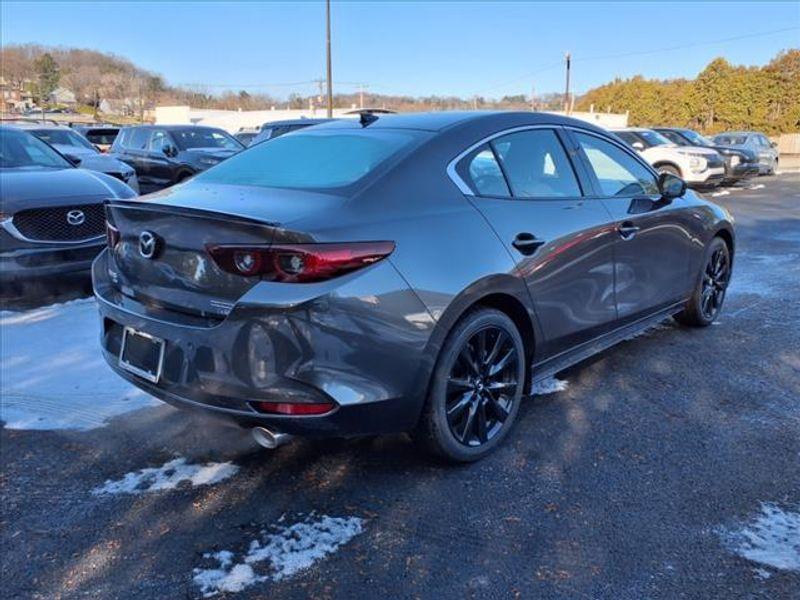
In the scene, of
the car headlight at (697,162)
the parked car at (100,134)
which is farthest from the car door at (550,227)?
the parked car at (100,134)

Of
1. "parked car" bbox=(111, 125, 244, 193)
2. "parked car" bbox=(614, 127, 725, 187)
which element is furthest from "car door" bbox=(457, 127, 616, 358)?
"parked car" bbox=(614, 127, 725, 187)

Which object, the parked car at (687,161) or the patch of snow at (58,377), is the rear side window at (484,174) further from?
the parked car at (687,161)

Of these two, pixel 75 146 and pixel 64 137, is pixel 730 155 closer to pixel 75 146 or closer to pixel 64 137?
pixel 75 146

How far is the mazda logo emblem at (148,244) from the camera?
9.58 ft

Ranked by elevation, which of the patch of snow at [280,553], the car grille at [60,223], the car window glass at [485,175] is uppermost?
the car window glass at [485,175]

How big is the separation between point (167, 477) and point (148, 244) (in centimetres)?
110

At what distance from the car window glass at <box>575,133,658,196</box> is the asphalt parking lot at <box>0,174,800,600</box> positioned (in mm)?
1214

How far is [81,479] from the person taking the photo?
10.6ft

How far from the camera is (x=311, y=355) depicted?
8.49 ft

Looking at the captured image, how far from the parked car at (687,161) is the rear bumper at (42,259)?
1425 cm

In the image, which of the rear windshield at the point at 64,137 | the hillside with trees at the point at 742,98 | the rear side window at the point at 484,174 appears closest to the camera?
the rear side window at the point at 484,174

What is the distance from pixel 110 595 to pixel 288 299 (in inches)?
47.3

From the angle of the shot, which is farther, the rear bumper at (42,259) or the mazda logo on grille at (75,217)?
the mazda logo on grille at (75,217)

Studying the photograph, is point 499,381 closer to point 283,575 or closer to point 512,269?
point 512,269
